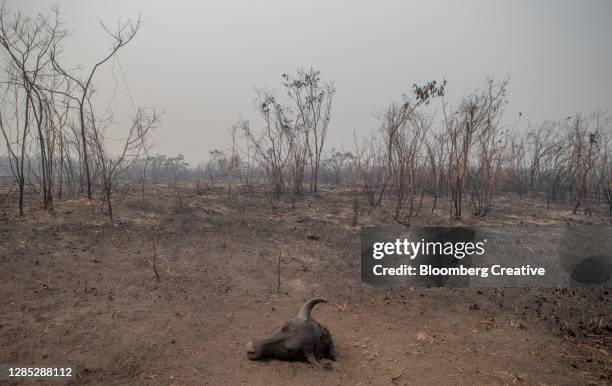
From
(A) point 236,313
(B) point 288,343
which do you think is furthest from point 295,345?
(A) point 236,313

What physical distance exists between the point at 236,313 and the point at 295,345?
1.39 m

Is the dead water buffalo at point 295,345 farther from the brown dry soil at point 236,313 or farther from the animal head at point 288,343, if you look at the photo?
the brown dry soil at point 236,313

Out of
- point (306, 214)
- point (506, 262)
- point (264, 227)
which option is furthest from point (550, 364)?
point (306, 214)

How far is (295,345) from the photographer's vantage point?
3443 millimetres

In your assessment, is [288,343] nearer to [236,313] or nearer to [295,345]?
[295,345]

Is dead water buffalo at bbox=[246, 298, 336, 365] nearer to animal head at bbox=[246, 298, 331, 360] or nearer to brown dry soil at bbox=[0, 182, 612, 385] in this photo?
animal head at bbox=[246, 298, 331, 360]

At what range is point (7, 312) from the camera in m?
4.04

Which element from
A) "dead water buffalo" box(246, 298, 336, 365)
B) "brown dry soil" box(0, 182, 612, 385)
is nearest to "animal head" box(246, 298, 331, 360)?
"dead water buffalo" box(246, 298, 336, 365)

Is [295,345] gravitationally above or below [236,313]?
above

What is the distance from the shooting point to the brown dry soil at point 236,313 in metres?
3.40

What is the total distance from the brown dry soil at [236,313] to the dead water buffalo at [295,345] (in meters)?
0.12

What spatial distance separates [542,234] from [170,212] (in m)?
9.18

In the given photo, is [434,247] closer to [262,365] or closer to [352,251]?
[352,251]

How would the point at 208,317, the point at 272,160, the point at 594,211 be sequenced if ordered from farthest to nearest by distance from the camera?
the point at 272,160 < the point at 594,211 < the point at 208,317
